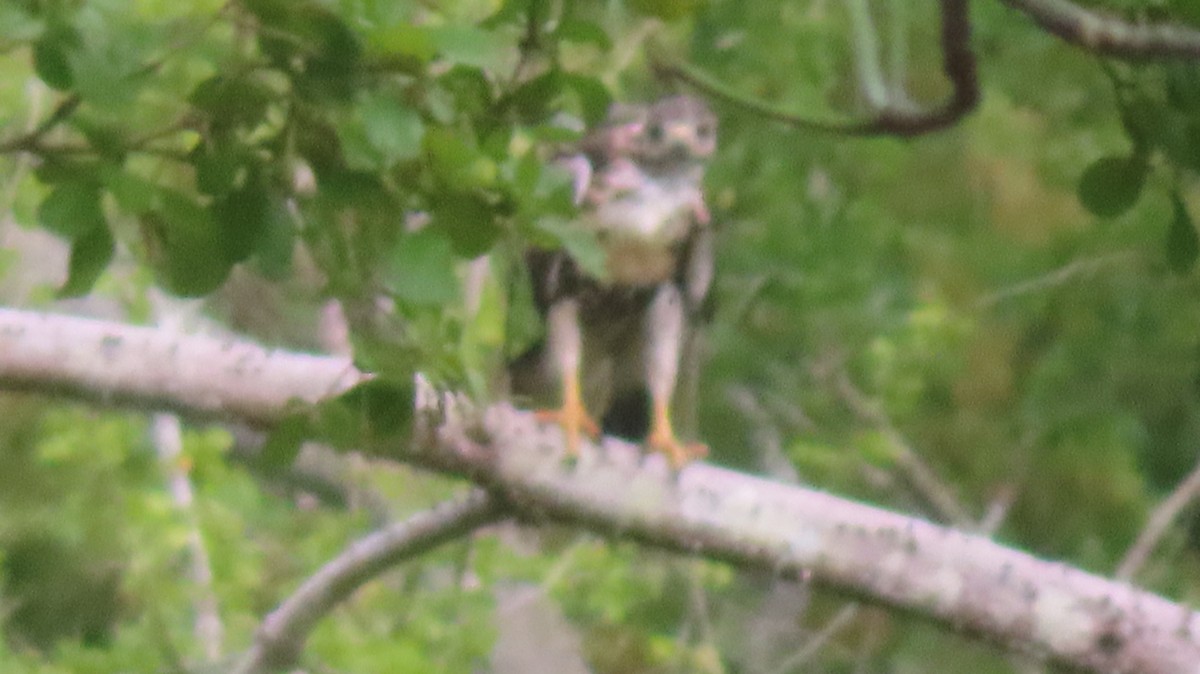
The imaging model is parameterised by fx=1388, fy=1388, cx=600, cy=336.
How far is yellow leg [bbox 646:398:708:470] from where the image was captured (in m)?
2.08

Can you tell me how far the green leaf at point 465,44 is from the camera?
0.82 m

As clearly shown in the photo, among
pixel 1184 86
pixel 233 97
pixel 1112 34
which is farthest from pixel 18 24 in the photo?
pixel 1184 86

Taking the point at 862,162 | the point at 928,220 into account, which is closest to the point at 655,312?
the point at 862,162

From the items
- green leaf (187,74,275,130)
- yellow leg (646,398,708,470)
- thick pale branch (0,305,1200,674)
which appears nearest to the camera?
green leaf (187,74,275,130)

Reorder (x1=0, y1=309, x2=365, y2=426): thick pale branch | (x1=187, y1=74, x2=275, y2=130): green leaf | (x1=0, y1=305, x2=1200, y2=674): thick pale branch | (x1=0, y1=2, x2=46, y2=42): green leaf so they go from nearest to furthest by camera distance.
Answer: (x1=0, y1=2, x2=46, y2=42): green leaf, (x1=187, y1=74, x2=275, y2=130): green leaf, (x1=0, y1=305, x2=1200, y2=674): thick pale branch, (x1=0, y1=309, x2=365, y2=426): thick pale branch

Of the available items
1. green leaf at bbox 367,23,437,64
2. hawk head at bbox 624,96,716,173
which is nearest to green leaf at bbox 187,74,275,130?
green leaf at bbox 367,23,437,64

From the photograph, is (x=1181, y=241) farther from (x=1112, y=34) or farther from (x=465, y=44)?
(x=465, y=44)

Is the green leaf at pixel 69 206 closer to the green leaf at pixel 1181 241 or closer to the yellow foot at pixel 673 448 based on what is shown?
the green leaf at pixel 1181 241

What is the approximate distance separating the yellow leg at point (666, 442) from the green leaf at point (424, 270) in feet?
3.63

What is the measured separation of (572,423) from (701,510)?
315mm

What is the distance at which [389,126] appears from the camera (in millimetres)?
823

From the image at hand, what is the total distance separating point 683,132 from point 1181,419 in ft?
9.03

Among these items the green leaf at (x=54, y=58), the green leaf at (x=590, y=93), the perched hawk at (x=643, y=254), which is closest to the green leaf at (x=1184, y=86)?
the green leaf at (x=590, y=93)

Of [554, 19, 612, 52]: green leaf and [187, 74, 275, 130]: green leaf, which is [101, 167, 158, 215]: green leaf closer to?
[187, 74, 275, 130]: green leaf
